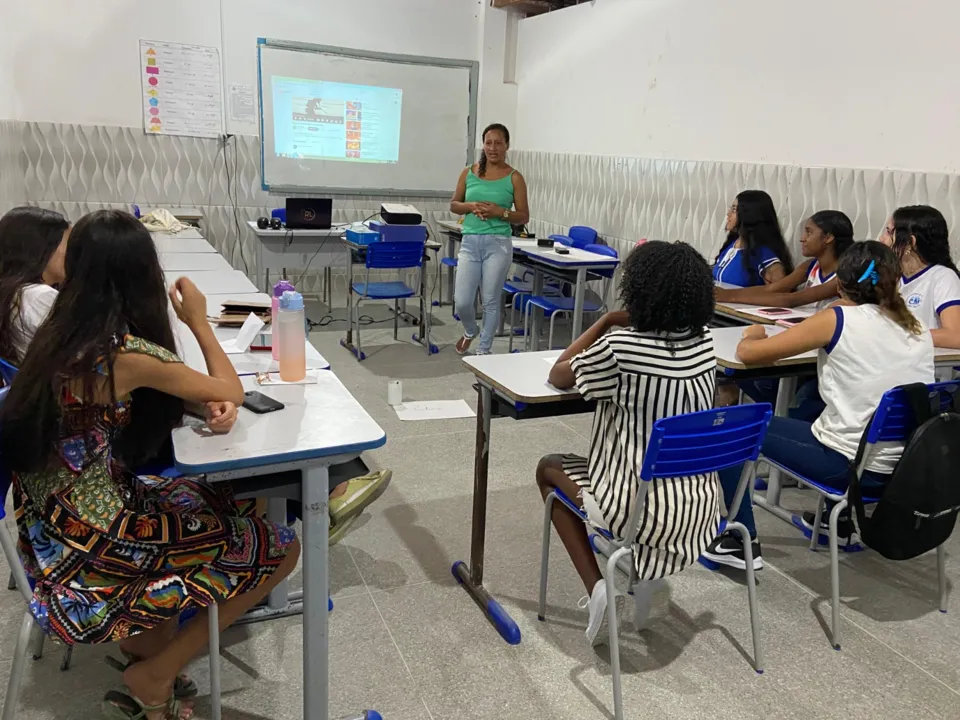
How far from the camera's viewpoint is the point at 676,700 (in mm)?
1943

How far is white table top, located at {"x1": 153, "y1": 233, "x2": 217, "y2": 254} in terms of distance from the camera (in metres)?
4.43

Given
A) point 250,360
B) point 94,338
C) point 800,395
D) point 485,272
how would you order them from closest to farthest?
point 94,338
point 250,360
point 800,395
point 485,272

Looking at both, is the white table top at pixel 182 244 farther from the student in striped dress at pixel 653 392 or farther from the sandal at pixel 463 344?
the student in striped dress at pixel 653 392

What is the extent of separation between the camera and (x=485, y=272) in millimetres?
4922

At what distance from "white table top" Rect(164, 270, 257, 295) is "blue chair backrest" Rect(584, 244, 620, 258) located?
2696 mm

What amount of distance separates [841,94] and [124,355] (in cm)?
371

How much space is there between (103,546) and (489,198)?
3.70 m

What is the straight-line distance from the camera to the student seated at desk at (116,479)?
4.74 ft

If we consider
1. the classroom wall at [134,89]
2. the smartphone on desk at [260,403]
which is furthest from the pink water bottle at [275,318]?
the classroom wall at [134,89]

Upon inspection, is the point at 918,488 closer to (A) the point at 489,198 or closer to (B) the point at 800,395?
(B) the point at 800,395

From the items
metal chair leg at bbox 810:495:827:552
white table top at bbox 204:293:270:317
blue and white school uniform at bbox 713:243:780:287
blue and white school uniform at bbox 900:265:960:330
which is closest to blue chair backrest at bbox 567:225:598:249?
blue and white school uniform at bbox 713:243:780:287

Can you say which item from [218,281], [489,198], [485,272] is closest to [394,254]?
[485,272]

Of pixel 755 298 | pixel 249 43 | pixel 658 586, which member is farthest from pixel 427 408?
pixel 249 43

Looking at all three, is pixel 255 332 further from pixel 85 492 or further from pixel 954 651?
pixel 954 651
